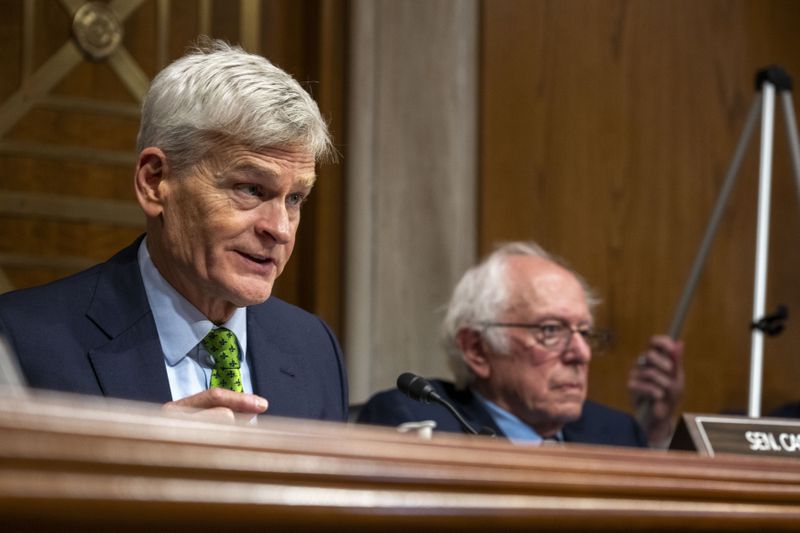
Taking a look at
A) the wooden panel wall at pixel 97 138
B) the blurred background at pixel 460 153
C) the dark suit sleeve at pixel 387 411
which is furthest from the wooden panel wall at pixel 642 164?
the dark suit sleeve at pixel 387 411

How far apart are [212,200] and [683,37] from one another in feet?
9.24

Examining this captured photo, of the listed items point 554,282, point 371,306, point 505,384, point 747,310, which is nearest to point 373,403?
point 505,384

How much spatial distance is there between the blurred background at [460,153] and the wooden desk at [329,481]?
284 centimetres

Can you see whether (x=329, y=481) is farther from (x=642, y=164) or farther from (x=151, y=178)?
(x=642, y=164)

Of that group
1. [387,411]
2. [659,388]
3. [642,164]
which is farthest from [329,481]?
[642,164]

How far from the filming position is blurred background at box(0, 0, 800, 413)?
344 centimetres

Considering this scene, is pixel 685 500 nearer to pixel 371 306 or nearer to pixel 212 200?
pixel 212 200

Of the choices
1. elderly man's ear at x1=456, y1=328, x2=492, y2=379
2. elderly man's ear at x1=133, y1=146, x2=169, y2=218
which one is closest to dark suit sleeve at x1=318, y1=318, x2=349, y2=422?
elderly man's ear at x1=133, y1=146, x2=169, y2=218

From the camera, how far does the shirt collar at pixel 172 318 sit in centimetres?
181

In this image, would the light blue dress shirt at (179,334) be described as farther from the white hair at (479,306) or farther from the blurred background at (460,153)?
the blurred background at (460,153)

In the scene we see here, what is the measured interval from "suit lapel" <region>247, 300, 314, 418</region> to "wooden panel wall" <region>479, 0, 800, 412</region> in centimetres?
197

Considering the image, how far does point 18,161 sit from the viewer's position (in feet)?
11.1

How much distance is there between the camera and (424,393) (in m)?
1.89

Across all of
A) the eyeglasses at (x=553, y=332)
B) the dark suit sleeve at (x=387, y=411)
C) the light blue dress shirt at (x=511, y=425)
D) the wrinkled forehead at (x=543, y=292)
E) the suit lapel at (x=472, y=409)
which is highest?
the wrinkled forehead at (x=543, y=292)
